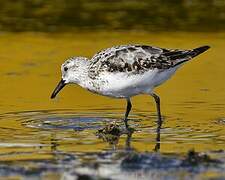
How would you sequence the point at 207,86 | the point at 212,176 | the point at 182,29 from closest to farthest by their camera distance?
the point at 212,176 < the point at 207,86 < the point at 182,29

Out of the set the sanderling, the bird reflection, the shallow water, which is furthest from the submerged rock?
the sanderling

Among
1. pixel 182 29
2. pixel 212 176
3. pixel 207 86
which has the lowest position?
pixel 212 176

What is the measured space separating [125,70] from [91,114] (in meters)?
1.11

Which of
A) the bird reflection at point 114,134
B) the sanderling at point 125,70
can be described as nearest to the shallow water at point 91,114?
the bird reflection at point 114,134

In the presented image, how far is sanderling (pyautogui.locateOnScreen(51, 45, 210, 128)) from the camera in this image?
12.3 meters

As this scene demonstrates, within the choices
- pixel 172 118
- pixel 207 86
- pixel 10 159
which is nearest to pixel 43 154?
pixel 10 159

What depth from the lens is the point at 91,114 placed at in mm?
13086

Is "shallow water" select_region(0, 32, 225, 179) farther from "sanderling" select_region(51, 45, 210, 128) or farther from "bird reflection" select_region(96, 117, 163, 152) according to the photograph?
"sanderling" select_region(51, 45, 210, 128)

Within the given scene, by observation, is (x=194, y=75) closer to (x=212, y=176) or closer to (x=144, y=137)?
(x=144, y=137)

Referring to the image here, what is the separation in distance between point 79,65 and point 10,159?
3.21 m

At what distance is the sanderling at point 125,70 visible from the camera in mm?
12281

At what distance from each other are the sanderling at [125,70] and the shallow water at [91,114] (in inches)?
19.7

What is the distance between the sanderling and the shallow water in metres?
0.50

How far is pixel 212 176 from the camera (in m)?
→ 8.85
